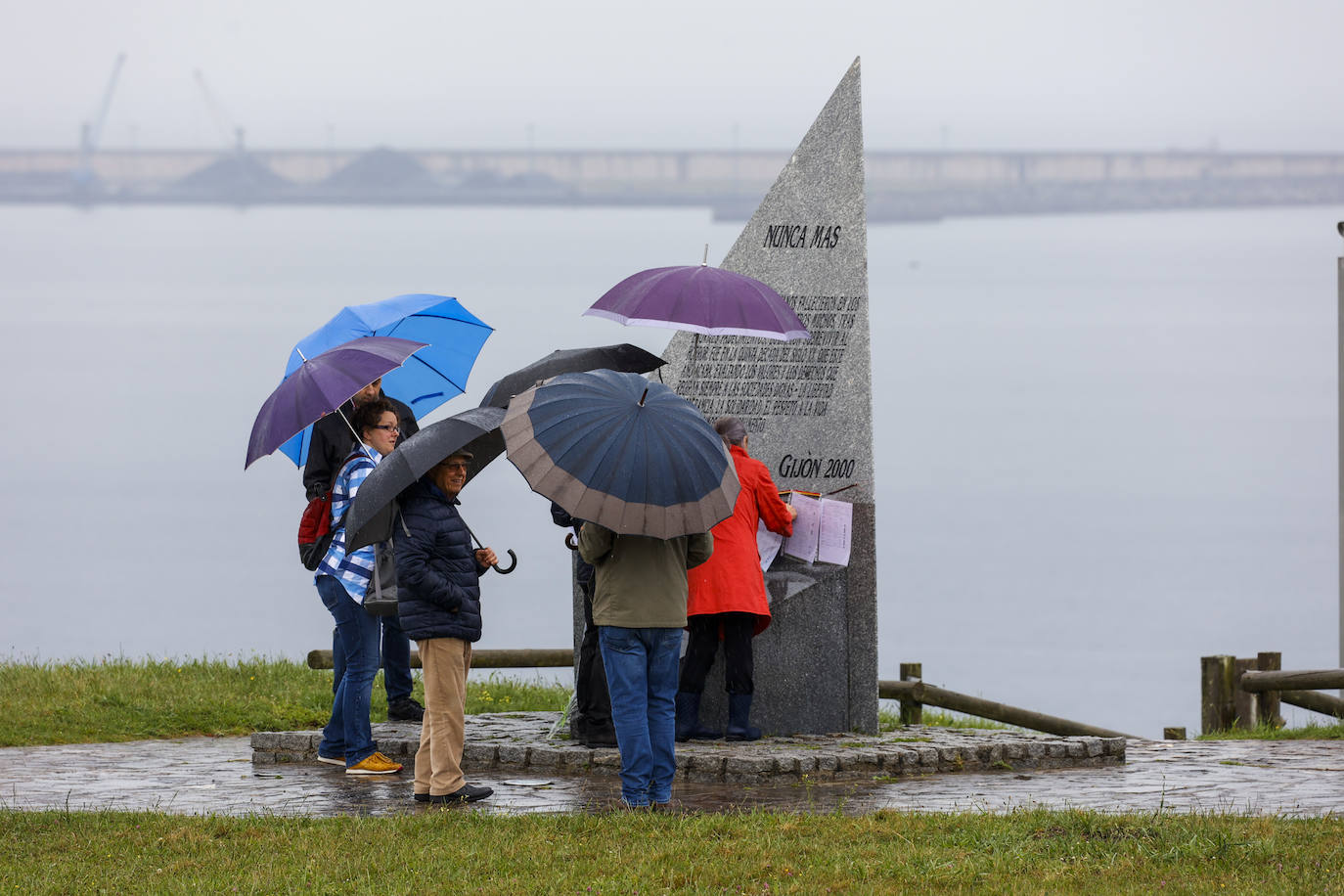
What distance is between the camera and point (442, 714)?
7352 mm

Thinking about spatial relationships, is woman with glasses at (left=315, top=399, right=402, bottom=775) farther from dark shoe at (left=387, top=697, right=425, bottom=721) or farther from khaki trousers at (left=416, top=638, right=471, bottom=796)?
dark shoe at (left=387, top=697, right=425, bottom=721)

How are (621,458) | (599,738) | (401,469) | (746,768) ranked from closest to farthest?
(621,458) → (401,469) → (746,768) → (599,738)

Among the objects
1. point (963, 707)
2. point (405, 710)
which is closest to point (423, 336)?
point (405, 710)

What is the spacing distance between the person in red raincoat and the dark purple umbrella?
0.52 m

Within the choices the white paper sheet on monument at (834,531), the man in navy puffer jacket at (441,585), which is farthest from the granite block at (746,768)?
the man in navy puffer jacket at (441,585)

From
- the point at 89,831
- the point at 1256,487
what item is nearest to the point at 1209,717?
the point at 89,831

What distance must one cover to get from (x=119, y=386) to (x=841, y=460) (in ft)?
657

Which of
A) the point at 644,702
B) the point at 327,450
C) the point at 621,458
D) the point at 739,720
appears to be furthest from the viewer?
the point at 739,720

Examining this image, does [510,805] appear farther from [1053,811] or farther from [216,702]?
[216,702]

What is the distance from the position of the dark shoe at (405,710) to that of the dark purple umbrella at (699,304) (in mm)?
2563

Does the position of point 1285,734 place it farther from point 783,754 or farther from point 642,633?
point 642,633

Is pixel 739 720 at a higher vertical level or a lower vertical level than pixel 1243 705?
higher

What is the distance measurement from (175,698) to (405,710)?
1.99 meters

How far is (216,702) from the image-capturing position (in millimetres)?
10773
